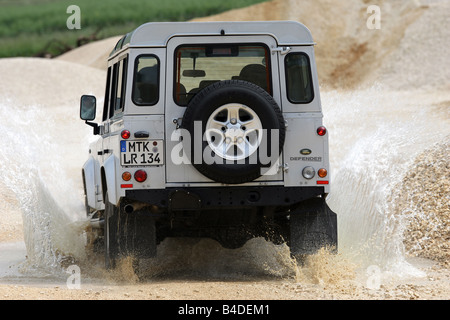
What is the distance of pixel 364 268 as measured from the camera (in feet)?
29.2

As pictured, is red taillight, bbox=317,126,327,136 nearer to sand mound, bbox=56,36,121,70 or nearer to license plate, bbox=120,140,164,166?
license plate, bbox=120,140,164,166

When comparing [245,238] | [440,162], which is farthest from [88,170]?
[440,162]

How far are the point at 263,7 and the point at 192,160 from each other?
41602 mm

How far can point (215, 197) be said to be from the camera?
7.87m

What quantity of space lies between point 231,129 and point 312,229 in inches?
51.3

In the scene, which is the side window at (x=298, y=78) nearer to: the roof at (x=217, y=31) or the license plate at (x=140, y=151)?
the roof at (x=217, y=31)

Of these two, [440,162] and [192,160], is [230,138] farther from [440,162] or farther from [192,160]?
[440,162]

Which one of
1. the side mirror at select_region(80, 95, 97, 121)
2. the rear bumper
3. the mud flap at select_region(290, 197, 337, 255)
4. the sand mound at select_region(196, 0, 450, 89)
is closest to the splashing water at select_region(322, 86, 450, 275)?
the mud flap at select_region(290, 197, 337, 255)

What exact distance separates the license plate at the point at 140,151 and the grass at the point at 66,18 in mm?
43677

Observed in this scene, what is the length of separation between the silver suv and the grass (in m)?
43.2

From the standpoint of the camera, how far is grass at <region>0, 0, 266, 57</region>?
169ft

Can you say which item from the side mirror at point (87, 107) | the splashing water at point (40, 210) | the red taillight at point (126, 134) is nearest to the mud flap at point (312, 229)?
the red taillight at point (126, 134)

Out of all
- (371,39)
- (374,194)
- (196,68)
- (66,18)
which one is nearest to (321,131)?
(196,68)

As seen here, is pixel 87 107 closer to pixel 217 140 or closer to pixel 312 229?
pixel 217 140
